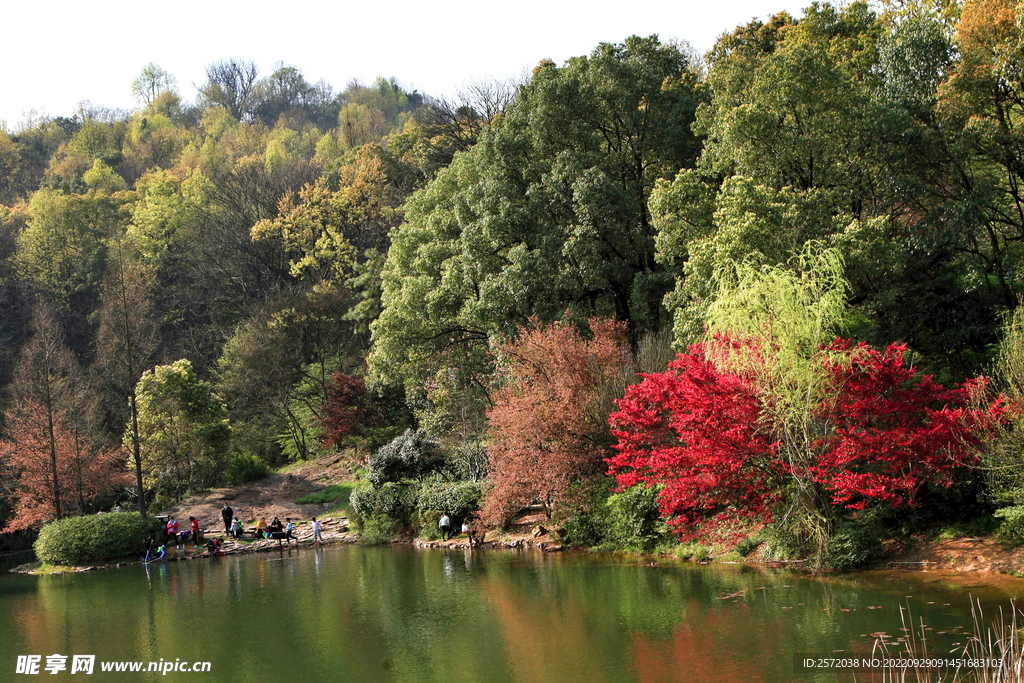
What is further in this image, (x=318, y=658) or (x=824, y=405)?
(x=824, y=405)

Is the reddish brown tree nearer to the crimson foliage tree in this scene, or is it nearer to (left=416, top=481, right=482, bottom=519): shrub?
(left=416, top=481, right=482, bottom=519): shrub

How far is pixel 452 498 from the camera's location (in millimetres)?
23234

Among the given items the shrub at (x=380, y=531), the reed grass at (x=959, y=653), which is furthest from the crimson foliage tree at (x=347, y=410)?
the reed grass at (x=959, y=653)

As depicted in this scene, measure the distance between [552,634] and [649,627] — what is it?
138 cm

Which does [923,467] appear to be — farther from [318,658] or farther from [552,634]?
[318,658]

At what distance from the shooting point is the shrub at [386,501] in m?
24.6

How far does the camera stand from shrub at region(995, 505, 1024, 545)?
12.6 m

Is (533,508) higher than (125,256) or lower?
lower

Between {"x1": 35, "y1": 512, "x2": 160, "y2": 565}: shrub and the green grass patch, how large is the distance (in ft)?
20.8

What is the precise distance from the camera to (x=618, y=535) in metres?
18.4

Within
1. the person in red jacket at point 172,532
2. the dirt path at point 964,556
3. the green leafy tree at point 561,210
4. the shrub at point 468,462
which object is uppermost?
the green leafy tree at point 561,210

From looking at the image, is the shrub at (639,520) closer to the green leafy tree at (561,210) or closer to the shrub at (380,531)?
the green leafy tree at (561,210)

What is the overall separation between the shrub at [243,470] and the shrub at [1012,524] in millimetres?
27556

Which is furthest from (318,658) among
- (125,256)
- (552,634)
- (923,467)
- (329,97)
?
(329,97)
